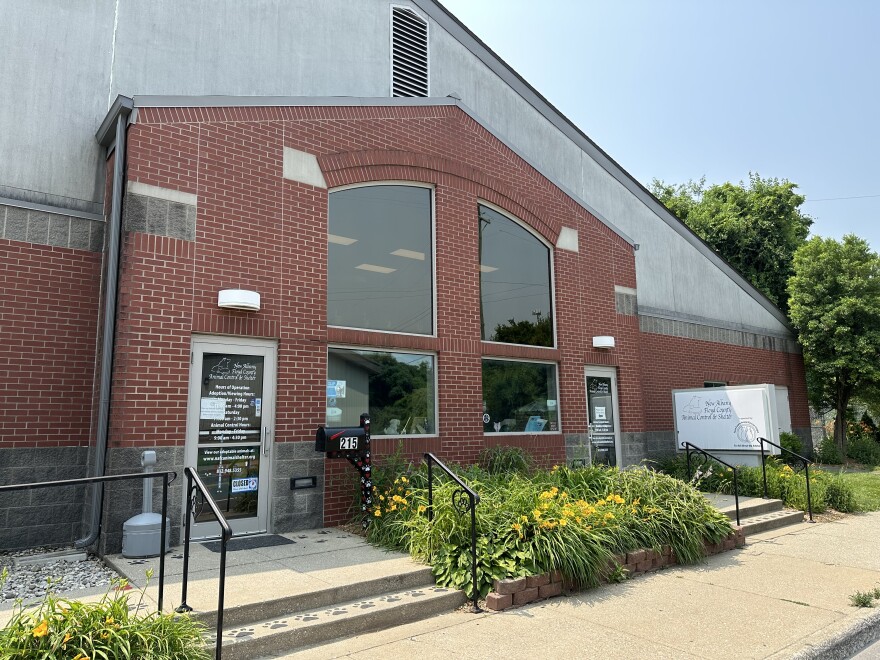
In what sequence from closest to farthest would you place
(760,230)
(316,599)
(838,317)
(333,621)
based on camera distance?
(333,621) → (316,599) → (838,317) → (760,230)

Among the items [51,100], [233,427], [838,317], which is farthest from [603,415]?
[838,317]

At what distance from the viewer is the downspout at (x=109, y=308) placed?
6.58m

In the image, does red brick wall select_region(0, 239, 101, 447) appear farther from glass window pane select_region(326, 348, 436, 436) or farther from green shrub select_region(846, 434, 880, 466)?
green shrub select_region(846, 434, 880, 466)

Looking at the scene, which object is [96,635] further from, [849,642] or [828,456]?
[828,456]

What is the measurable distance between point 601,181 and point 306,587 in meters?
12.7

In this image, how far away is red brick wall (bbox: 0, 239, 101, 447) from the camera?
6883 millimetres

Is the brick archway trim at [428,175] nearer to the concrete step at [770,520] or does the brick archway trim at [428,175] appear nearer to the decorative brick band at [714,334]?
the decorative brick band at [714,334]

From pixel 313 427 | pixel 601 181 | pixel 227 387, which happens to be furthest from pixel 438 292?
pixel 601 181

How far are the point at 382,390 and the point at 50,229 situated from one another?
445 centimetres

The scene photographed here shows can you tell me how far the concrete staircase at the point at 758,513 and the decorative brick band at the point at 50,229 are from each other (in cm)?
917

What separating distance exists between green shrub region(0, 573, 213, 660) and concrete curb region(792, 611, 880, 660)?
4.18m

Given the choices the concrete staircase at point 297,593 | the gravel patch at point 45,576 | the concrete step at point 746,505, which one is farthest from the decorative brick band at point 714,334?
the gravel patch at point 45,576

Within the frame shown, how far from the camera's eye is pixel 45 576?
5684mm

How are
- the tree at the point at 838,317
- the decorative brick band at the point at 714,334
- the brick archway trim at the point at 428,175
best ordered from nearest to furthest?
the brick archway trim at the point at 428,175 < the decorative brick band at the point at 714,334 < the tree at the point at 838,317
